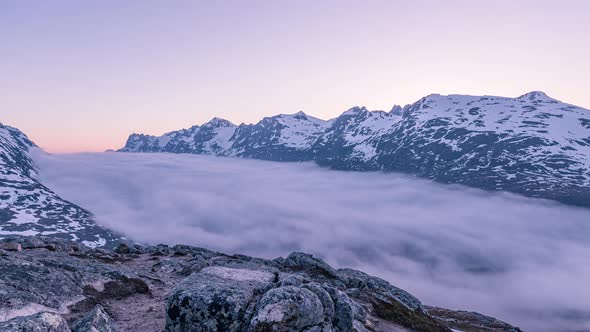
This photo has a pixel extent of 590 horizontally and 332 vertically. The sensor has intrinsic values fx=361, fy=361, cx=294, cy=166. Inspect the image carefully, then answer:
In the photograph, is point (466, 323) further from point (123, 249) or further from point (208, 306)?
point (208, 306)

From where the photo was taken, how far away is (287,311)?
14.9 metres

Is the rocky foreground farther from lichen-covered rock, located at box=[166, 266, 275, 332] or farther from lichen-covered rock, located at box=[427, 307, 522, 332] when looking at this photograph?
lichen-covered rock, located at box=[427, 307, 522, 332]

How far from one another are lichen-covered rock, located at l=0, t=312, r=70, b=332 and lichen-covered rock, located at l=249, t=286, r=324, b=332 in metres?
6.68

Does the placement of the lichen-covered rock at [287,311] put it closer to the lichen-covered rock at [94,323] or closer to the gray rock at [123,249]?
the lichen-covered rock at [94,323]

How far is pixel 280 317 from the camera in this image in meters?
14.7

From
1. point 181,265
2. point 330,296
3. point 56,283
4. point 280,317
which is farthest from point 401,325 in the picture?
point 56,283

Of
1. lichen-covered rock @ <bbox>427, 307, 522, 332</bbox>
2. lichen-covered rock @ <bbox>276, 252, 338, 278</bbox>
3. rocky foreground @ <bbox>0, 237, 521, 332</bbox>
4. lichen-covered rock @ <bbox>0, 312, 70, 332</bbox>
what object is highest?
lichen-covered rock @ <bbox>0, 312, 70, 332</bbox>

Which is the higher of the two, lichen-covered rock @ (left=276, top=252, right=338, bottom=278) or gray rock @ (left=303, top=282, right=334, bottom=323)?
gray rock @ (left=303, top=282, right=334, bottom=323)

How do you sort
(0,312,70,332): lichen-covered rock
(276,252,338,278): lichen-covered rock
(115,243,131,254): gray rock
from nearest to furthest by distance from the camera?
(0,312,70,332): lichen-covered rock, (276,252,338,278): lichen-covered rock, (115,243,131,254): gray rock

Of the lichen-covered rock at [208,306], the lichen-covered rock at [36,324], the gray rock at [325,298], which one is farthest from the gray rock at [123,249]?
the lichen-covered rock at [36,324]

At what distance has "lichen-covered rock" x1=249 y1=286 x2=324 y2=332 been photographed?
14555mm

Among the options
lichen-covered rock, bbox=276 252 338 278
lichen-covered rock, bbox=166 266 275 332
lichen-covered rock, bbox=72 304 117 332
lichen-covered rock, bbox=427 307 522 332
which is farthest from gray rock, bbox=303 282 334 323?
lichen-covered rock, bbox=427 307 522 332

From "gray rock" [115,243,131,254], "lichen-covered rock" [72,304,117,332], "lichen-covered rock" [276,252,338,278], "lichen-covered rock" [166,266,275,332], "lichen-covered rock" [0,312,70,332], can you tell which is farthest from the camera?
"gray rock" [115,243,131,254]

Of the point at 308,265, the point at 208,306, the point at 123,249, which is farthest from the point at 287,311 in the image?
the point at 123,249
